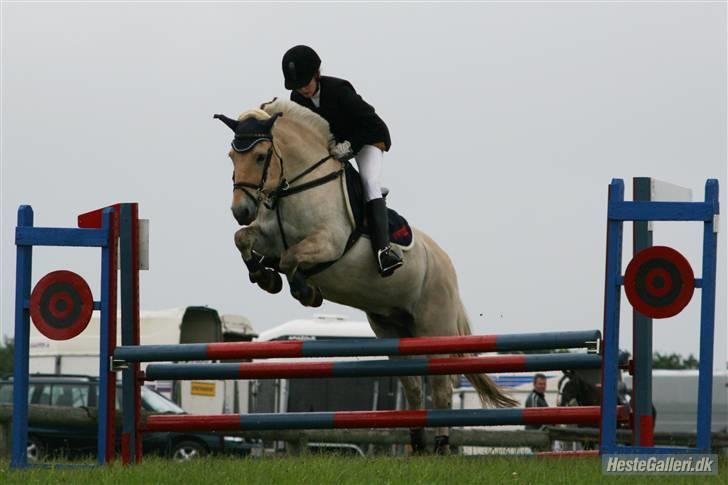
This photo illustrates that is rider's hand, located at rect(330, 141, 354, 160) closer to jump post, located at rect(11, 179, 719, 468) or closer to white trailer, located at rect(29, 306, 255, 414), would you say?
jump post, located at rect(11, 179, 719, 468)

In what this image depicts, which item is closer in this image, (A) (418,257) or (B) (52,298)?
(B) (52,298)

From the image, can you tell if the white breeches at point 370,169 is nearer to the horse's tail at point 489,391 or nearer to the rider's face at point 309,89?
the rider's face at point 309,89

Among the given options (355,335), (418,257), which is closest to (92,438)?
(355,335)

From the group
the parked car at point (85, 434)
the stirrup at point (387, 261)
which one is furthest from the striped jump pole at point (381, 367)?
the parked car at point (85, 434)

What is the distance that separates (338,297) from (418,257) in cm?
59

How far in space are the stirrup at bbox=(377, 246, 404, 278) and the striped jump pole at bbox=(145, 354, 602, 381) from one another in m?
0.66

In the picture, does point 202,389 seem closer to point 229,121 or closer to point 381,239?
point 381,239

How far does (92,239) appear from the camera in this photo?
6.58m

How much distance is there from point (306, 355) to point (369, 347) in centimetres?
30

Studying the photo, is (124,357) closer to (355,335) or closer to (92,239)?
(92,239)

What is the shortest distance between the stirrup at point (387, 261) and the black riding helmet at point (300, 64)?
97cm

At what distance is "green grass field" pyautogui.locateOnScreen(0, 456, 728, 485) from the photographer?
521 centimetres

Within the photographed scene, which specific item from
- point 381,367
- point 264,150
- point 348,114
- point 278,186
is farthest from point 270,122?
point 381,367

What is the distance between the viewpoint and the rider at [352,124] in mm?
7023
